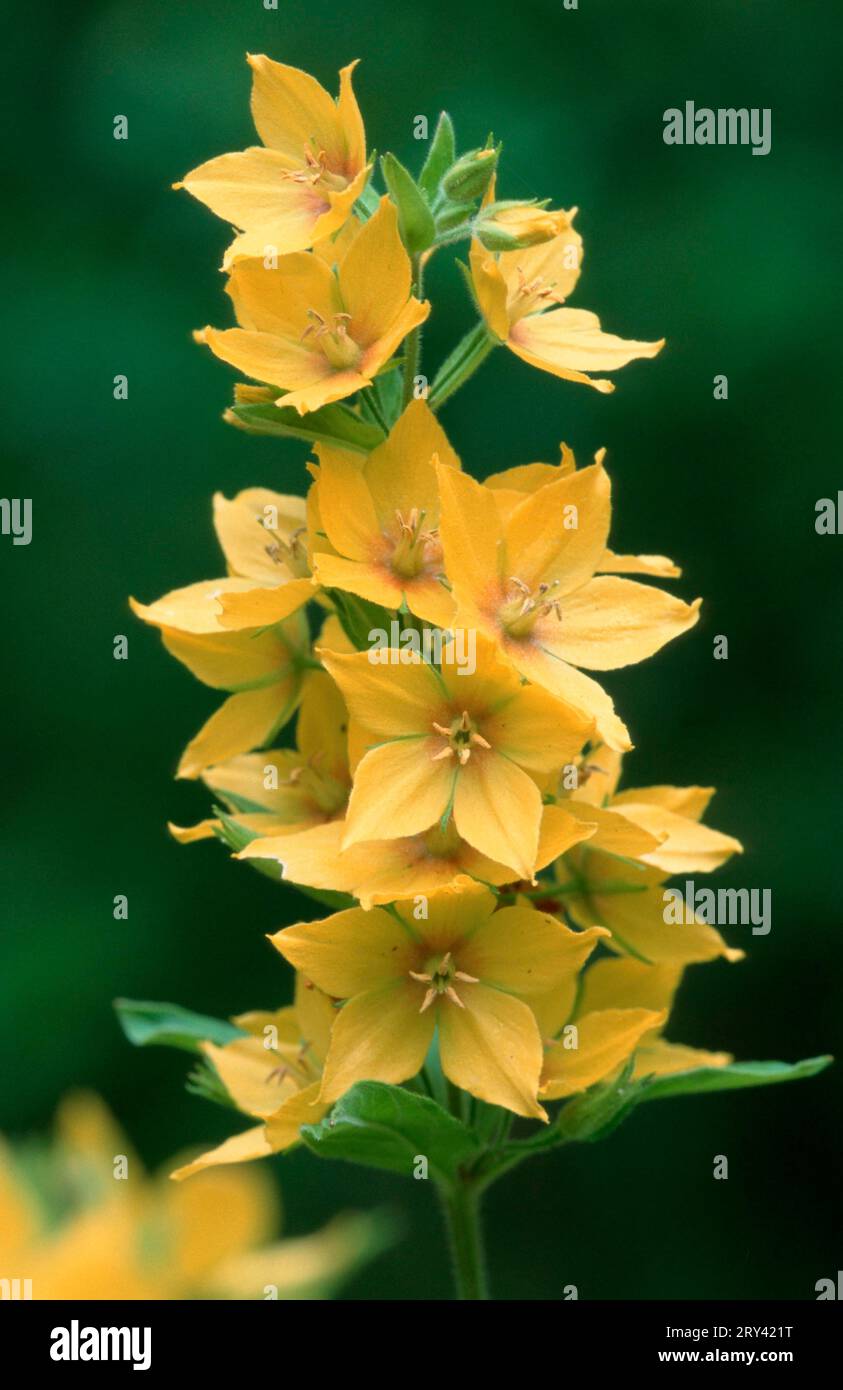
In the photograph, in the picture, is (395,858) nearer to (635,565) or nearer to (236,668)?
(236,668)

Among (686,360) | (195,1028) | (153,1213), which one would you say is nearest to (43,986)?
(195,1028)

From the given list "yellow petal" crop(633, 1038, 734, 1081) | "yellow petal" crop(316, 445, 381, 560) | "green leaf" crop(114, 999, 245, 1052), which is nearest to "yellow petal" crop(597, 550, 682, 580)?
"yellow petal" crop(316, 445, 381, 560)

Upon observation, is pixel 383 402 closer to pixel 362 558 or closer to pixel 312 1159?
pixel 362 558

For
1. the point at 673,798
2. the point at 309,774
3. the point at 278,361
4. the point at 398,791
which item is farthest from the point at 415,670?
the point at 673,798

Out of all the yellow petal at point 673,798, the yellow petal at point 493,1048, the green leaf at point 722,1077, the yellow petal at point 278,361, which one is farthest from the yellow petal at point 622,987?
the yellow petal at point 278,361

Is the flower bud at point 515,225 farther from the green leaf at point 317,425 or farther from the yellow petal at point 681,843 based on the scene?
the yellow petal at point 681,843

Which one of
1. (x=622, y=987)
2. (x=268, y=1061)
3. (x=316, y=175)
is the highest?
(x=316, y=175)
